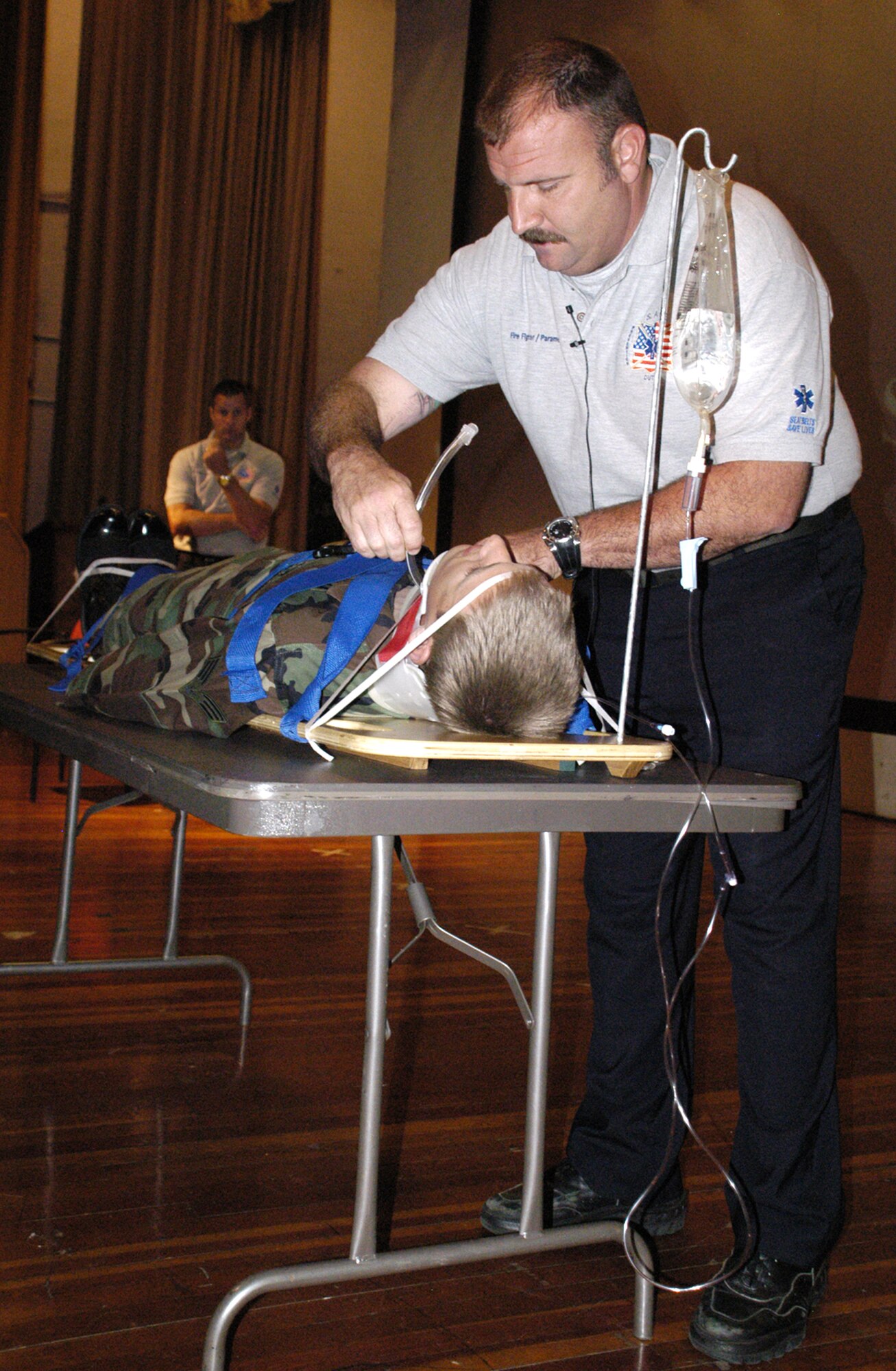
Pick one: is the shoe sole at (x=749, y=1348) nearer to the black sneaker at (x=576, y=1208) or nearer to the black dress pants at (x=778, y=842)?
the black dress pants at (x=778, y=842)

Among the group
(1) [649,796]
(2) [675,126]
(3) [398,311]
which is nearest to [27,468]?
(3) [398,311]

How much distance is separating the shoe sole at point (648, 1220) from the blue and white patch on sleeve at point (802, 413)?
98 centimetres

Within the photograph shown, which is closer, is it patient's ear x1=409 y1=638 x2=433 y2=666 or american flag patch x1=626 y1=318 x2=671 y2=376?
patient's ear x1=409 y1=638 x2=433 y2=666

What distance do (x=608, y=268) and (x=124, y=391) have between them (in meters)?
5.86

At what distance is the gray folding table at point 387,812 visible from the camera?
1064 mm

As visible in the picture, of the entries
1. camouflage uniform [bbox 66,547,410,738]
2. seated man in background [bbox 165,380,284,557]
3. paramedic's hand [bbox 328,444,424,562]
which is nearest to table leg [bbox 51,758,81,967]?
camouflage uniform [bbox 66,547,410,738]

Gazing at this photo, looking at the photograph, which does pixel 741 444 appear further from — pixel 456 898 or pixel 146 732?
pixel 456 898

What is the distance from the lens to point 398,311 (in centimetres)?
752

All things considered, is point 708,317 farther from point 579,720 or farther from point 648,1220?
point 648,1220

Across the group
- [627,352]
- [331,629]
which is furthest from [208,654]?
[627,352]

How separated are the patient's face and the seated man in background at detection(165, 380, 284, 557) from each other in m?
3.38

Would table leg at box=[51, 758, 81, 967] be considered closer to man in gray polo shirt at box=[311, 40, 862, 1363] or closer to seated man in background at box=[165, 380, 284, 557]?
man in gray polo shirt at box=[311, 40, 862, 1363]

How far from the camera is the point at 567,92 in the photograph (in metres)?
1.49

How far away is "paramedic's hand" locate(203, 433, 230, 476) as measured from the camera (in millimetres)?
4742
